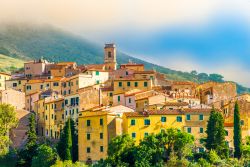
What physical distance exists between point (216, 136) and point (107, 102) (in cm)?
2049

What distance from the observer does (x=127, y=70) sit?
105812mm

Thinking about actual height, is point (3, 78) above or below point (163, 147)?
above

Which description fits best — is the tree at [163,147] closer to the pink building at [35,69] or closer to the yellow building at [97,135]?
the yellow building at [97,135]

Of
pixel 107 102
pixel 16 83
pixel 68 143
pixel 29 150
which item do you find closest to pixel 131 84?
pixel 107 102

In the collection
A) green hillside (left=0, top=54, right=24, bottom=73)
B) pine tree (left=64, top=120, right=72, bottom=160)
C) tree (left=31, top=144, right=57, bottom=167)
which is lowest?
tree (left=31, top=144, right=57, bottom=167)

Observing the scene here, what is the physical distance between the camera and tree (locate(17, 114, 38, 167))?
271ft

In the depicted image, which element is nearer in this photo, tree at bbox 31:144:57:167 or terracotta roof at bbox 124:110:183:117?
tree at bbox 31:144:57:167

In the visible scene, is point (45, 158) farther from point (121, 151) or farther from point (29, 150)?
point (121, 151)

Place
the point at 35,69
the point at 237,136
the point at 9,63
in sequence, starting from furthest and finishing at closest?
the point at 9,63 < the point at 35,69 < the point at 237,136

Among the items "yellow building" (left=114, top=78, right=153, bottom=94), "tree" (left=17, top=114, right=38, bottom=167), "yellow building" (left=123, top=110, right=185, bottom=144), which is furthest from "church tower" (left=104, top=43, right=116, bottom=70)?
"yellow building" (left=123, top=110, right=185, bottom=144)

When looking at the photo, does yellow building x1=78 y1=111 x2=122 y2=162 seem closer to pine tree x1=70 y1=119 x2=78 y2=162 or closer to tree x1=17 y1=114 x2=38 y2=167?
pine tree x1=70 y1=119 x2=78 y2=162

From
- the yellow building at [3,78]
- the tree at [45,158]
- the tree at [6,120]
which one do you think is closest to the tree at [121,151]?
the tree at [45,158]

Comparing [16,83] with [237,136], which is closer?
[237,136]

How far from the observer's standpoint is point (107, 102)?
92.8 m
